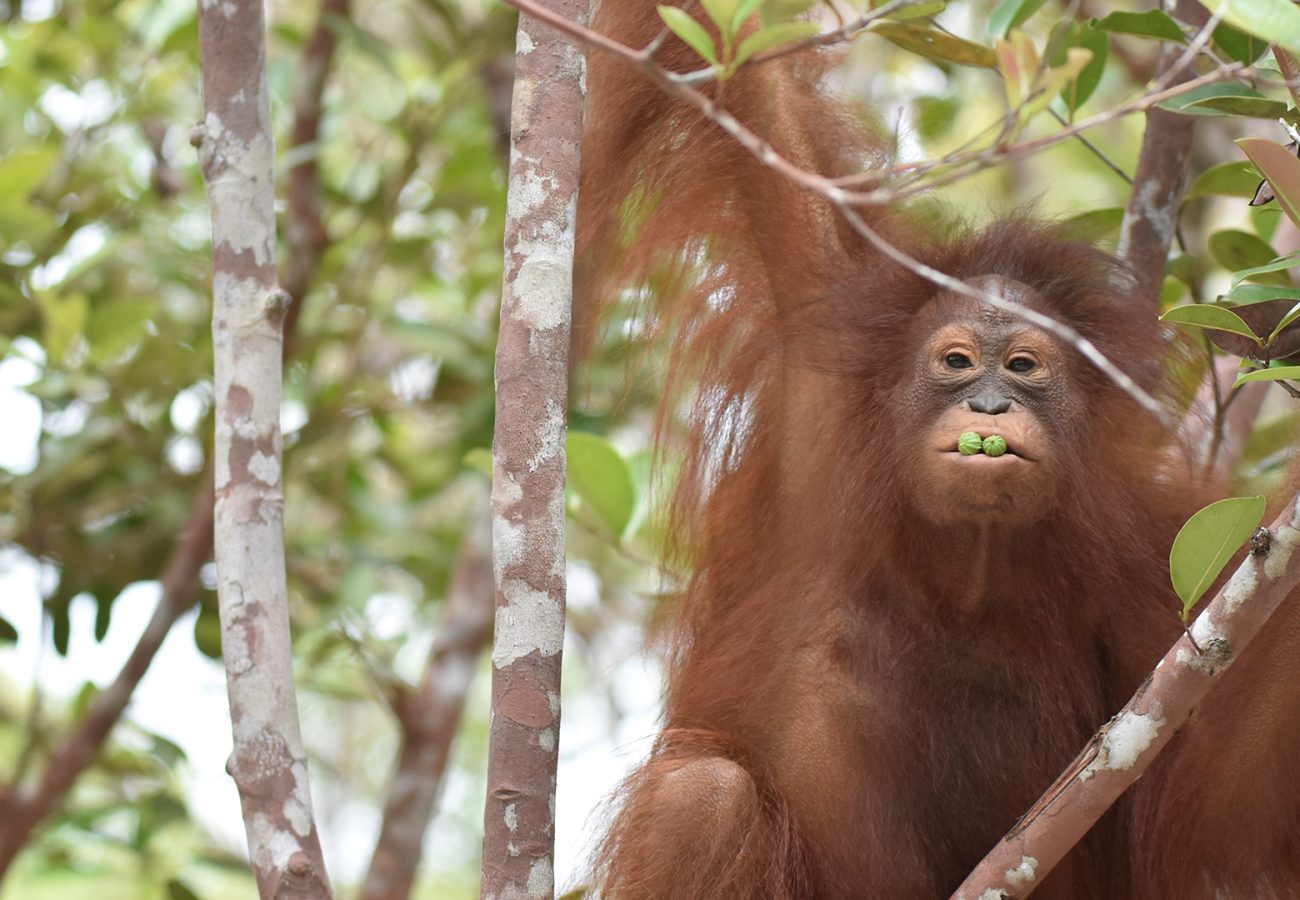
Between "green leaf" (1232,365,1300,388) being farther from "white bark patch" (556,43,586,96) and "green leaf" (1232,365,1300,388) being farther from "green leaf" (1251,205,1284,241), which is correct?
"green leaf" (1251,205,1284,241)

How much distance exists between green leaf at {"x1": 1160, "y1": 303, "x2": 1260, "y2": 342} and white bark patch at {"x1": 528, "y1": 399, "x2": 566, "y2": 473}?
3.41 ft

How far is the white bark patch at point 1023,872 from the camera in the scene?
2609 mm

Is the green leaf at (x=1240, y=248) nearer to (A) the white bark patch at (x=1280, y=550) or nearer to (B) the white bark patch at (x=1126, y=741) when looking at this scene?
(A) the white bark patch at (x=1280, y=550)

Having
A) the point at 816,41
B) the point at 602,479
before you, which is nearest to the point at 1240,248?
the point at 602,479


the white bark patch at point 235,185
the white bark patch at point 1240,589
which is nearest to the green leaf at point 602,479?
the white bark patch at point 235,185

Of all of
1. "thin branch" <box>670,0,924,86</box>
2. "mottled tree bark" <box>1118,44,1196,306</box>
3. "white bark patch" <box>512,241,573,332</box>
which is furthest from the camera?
"mottled tree bark" <box>1118,44,1196,306</box>

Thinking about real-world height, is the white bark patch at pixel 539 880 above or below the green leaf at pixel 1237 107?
below

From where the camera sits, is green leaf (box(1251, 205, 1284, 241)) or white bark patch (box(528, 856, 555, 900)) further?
green leaf (box(1251, 205, 1284, 241))

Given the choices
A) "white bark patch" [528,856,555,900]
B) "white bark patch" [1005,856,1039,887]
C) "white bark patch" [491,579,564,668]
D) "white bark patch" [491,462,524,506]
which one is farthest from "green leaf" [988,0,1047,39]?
"white bark patch" [528,856,555,900]

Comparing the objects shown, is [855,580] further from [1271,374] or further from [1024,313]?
[1024,313]

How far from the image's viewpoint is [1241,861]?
3.26m

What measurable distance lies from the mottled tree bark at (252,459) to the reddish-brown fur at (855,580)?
77cm

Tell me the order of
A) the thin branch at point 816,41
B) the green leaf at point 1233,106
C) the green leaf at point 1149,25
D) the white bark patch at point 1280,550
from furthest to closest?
the green leaf at point 1149,25 → the green leaf at point 1233,106 → the white bark patch at point 1280,550 → the thin branch at point 816,41

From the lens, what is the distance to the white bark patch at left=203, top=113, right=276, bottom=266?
3.05m
